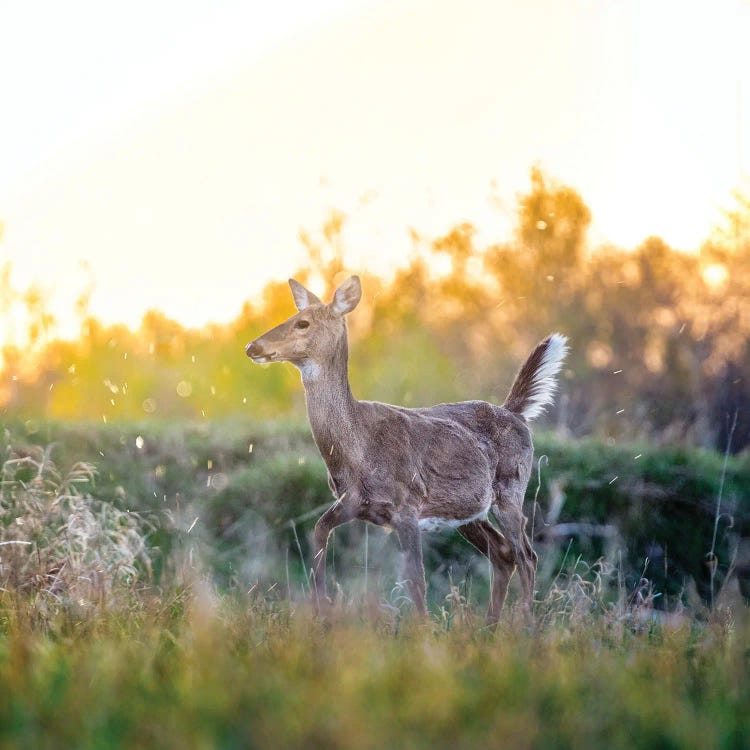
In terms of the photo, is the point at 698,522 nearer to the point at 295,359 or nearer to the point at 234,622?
the point at 295,359

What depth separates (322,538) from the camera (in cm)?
557

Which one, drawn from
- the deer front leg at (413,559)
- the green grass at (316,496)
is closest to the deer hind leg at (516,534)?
the deer front leg at (413,559)

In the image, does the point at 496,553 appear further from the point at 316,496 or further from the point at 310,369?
the point at 316,496

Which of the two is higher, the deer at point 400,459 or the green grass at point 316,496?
the deer at point 400,459

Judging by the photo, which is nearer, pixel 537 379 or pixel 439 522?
→ pixel 439 522

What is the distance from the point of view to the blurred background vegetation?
1883 cm

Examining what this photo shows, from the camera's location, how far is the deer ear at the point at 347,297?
573cm

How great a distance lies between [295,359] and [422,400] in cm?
1237

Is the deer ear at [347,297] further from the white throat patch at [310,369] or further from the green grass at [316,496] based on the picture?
the green grass at [316,496]

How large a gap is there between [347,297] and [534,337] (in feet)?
48.7

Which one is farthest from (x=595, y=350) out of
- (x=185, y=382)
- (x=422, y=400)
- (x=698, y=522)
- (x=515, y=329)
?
(x=698, y=522)

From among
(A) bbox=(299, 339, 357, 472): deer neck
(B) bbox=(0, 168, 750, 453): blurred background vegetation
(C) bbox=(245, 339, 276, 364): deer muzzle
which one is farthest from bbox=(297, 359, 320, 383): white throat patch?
(B) bbox=(0, 168, 750, 453): blurred background vegetation

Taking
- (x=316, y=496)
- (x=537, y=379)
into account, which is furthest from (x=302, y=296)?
(x=316, y=496)

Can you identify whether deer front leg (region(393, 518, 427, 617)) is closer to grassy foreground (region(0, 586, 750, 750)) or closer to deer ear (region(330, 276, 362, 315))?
grassy foreground (region(0, 586, 750, 750))
